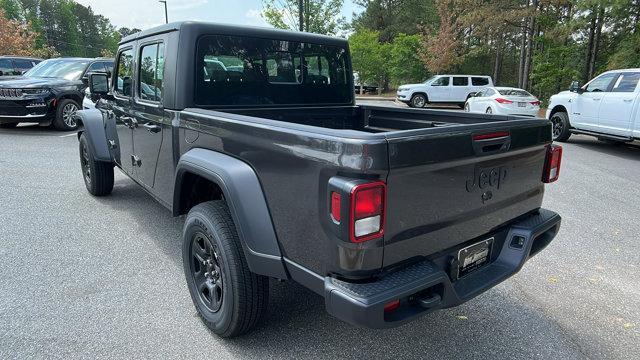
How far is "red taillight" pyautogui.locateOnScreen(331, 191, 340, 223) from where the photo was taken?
187 centimetres

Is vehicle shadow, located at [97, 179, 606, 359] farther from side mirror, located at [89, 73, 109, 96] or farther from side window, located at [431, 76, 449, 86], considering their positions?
side window, located at [431, 76, 449, 86]

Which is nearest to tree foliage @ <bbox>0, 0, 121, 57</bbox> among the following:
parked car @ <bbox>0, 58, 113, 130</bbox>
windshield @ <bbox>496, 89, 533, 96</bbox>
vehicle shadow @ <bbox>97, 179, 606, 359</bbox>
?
parked car @ <bbox>0, 58, 113, 130</bbox>

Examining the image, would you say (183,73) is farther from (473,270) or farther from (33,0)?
(33,0)

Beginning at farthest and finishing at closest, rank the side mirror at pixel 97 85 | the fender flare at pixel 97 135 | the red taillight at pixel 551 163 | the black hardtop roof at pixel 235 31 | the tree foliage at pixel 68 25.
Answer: the tree foliage at pixel 68 25
the fender flare at pixel 97 135
the side mirror at pixel 97 85
the black hardtop roof at pixel 235 31
the red taillight at pixel 551 163

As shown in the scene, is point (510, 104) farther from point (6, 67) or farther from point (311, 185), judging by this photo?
point (6, 67)

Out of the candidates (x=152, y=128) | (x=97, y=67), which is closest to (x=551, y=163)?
(x=152, y=128)

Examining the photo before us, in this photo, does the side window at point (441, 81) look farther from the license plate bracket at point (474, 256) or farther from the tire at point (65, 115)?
the license plate bracket at point (474, 256)

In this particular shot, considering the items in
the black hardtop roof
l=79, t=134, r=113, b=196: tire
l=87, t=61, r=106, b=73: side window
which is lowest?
l=79, t=134, r=113, b=196: tire

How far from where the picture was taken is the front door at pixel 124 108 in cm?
418

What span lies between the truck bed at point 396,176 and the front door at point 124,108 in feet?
5.90

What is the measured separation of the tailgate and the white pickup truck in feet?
26.1

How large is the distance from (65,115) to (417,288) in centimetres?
1181

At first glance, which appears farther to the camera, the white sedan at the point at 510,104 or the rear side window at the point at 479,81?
the rear side window at the point at 479,81

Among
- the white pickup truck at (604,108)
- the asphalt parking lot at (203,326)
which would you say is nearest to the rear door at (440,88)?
the white pickup truck at (604,108)
